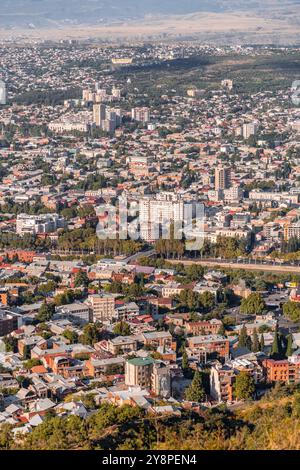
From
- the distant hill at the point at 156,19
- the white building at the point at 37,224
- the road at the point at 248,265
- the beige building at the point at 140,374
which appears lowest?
the road at the point at 248,265

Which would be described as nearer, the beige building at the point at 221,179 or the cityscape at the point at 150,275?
the cityscape at the point at 150,275

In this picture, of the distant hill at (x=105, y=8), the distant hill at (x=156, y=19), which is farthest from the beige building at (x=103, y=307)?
the distant hill at (x=105, y=8)

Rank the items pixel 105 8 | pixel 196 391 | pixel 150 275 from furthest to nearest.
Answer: pixel 105 8, pixel 150 275, pixel 196 391

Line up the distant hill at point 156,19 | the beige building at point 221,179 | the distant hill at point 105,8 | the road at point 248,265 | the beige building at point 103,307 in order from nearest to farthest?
the beige building at point 103,307, the road at point 248,265, the beige building at point 221,179, the distant hill at point 156,19, the distant hill at point 105,8

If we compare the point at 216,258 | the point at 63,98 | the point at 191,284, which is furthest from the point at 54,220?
the point at 63,98

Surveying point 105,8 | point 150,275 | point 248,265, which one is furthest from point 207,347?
point 105,8

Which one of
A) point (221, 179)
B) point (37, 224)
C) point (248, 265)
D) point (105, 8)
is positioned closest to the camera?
point (248, 265)

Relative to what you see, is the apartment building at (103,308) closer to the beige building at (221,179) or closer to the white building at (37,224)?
the white building at (37,224)

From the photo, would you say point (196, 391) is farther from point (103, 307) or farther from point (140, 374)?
point (103, 307)
